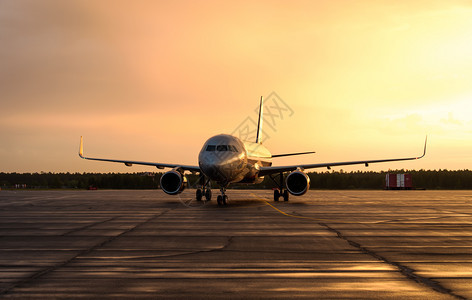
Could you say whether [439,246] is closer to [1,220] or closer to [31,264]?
[31,264]

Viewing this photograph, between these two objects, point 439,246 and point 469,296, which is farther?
point 439,246

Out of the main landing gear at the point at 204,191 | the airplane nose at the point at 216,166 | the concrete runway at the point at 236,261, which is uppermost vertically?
the airplane nose at the point at 216,166

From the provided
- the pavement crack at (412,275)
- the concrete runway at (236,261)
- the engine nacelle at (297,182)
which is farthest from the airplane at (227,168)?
the pavement crack at (412,275)

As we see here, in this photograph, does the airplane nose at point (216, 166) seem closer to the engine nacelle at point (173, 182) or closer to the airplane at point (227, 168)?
the airplane at point (227, 168)

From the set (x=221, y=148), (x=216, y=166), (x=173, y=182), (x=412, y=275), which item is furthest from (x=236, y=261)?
(x=173, y=182)

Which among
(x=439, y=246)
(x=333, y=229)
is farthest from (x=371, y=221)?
(x=439, y=246)

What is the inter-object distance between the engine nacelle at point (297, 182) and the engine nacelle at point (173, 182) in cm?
710

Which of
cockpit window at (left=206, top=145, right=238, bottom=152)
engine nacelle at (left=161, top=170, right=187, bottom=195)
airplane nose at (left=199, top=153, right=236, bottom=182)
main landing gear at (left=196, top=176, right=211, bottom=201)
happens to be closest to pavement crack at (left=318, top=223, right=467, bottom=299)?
airplane nose at (left=199, top=153, right=236, bottom=182)

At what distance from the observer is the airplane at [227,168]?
27375 millimetres

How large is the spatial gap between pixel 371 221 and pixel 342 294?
35.9 ft

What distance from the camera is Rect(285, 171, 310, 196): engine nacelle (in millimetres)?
30438

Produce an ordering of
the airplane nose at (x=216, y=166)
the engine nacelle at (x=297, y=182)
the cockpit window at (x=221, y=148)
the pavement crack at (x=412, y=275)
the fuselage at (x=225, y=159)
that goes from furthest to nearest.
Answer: the engine nacelle at (x=297, y=182) → the cockpit window at (x=221, y=148) → the fuselage at (x=225, y=159) → the airplane nose at (x=216, y=166) → the pavement crack at (x=412, y=275)

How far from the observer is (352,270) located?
25.4 feet

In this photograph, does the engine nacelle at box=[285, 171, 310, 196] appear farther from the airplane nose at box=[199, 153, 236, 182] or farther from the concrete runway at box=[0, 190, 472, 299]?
the concrete runway at box=[0, 190, 472, 299]
